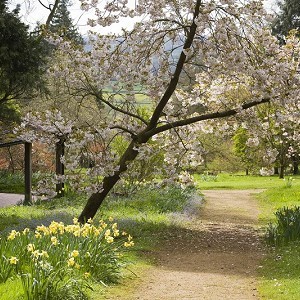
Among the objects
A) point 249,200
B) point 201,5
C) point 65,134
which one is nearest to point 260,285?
point 65,134

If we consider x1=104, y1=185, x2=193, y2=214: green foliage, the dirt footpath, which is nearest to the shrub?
the dirt footpath

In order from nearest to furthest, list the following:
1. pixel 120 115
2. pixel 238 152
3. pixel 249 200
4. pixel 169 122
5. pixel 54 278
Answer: pixel 54 278, pixel 169 122, pixel 120 115, pixel 249 200, pixel 238 152

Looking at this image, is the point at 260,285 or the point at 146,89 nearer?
the point at 260,285

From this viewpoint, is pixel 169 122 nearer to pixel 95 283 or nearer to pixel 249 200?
pixel 95 283

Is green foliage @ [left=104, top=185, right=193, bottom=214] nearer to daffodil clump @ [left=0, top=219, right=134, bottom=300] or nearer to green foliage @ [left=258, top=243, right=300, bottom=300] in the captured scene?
green foliage @ [left=258, top=243, right=300, bottom=300]

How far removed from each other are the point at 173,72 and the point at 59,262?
6.08m

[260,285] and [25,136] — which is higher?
[25,136]

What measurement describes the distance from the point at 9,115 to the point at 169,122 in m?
11.4

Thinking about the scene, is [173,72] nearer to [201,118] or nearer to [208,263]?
[201,118]

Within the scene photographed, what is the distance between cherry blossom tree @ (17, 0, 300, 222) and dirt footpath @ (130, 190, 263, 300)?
5.01 feet

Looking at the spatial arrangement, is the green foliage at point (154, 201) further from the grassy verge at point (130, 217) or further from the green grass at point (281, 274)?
the green grass at point (281, 274)

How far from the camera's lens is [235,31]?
400 inches

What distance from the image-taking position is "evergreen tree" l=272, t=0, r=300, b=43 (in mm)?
43369

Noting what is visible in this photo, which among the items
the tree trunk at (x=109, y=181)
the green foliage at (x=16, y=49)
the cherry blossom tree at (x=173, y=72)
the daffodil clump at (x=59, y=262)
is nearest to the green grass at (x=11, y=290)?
the daffodil clump at (x=59, y=262)
